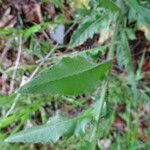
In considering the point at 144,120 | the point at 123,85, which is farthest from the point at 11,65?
the point at 144,120

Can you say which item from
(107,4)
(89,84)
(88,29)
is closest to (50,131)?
(89,84)

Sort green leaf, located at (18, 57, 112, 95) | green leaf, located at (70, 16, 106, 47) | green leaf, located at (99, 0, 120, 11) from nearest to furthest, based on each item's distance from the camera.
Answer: green leaf, located at (18, 57, 112, 95)
green leaf, located at (99, 0, 120, 11)
green leaf, located at (70, 16, 106, 47)

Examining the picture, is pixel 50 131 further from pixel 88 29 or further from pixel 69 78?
pixel 88 29

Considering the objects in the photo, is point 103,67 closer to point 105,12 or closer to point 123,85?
point 105,12

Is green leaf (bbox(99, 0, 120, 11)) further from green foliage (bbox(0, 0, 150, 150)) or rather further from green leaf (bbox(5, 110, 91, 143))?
green leaf (bbox(5, 110, 91, 143))

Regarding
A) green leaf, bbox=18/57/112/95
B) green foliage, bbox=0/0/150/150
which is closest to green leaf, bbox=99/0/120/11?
green foliage, bbox=0/0/150/150
